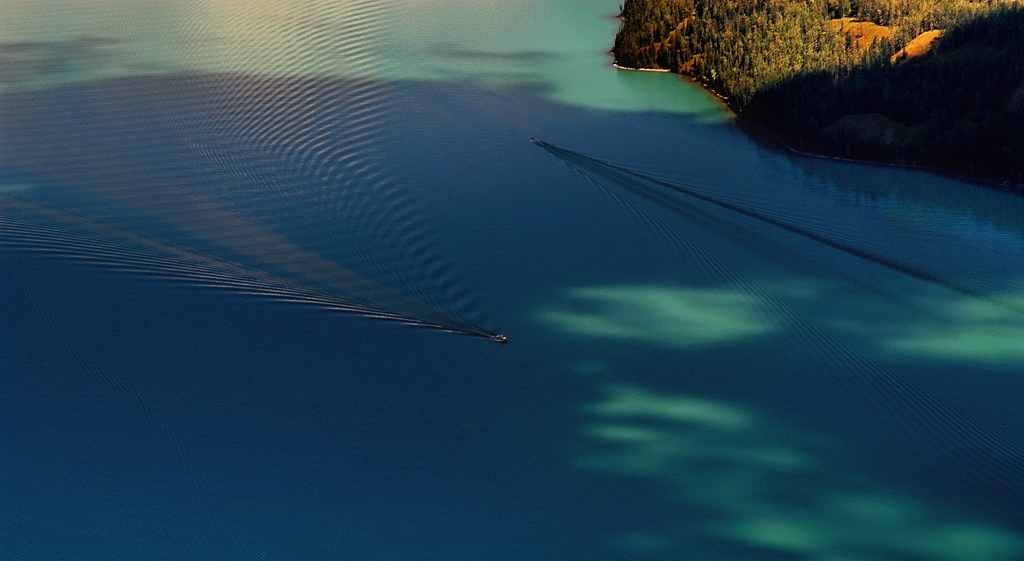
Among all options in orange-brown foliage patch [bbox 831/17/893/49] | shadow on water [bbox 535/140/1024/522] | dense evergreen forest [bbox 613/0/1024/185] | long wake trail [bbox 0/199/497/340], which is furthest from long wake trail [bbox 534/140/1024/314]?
orange-brown foliage patch [bbox 831/17/893/49]

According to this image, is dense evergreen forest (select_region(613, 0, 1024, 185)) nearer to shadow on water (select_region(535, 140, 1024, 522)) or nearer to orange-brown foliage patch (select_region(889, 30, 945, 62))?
orange-brown foliage patch (select_region(889, 30, 945, 62))

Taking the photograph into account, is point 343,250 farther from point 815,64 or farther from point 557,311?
point 815,64

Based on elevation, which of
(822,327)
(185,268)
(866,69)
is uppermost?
(866,69)

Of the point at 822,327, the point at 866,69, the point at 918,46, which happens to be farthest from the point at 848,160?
the point at 822,327

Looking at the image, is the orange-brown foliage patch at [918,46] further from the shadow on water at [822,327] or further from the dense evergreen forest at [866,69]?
the shadow on water at [822,327]

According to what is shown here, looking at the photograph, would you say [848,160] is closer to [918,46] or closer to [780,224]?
[918,46]

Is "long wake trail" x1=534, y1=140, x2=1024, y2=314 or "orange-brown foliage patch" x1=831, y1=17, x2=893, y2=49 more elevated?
"orange-brown foliage patch" x1=831, y1=17, x2=893, y2=49

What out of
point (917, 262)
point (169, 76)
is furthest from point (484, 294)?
point (169, 76)

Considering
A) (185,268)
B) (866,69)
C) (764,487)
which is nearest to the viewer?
(764,487)
